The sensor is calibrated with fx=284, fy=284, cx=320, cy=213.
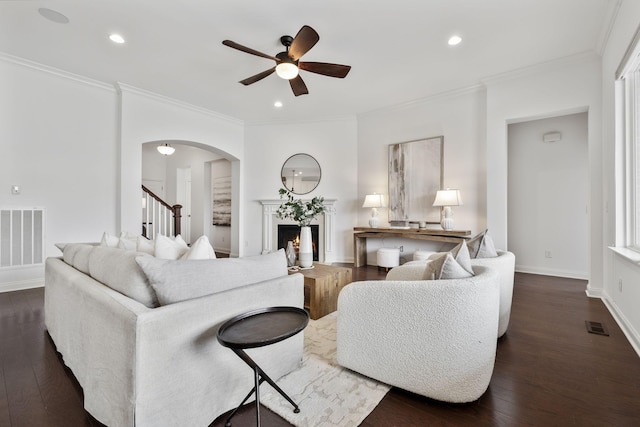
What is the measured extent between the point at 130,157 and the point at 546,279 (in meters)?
6.33

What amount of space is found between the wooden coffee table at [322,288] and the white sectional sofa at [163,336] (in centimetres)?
89

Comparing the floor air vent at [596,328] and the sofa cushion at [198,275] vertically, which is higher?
the sofa cushion at [198,275]

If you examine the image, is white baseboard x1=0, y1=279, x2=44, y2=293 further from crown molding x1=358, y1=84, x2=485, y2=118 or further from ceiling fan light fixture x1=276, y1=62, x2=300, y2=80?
crown molding x1=358, y1=84, x2=485, y2=118

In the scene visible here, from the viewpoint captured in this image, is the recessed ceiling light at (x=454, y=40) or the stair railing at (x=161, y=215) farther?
the stair railing at (x=161, y=215)

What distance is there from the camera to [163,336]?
3.76 feet

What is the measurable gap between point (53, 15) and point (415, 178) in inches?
191

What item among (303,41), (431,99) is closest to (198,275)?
(303,41)

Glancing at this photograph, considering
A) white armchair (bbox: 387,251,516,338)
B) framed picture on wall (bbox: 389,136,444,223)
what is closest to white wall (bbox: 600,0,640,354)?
white armchair (bbox: 387,251,516,338)

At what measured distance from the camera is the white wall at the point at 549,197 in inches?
160

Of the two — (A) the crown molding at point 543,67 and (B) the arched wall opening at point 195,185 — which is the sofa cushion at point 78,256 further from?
(A) the crown molding at point 543,67

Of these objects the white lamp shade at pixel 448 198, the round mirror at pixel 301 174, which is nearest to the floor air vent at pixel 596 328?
the white lamp shade at pixel 448 198

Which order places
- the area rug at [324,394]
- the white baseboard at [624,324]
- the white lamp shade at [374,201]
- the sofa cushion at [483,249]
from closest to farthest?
1. the area rug at [324,394]
2. the white baseboard at [624,324]
3. the sofa cushion at [483,249]
4. the white lamp shade at [374,201]

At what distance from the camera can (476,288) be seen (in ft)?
4.67

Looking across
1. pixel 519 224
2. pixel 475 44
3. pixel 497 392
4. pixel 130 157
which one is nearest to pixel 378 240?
pixel 519 224
